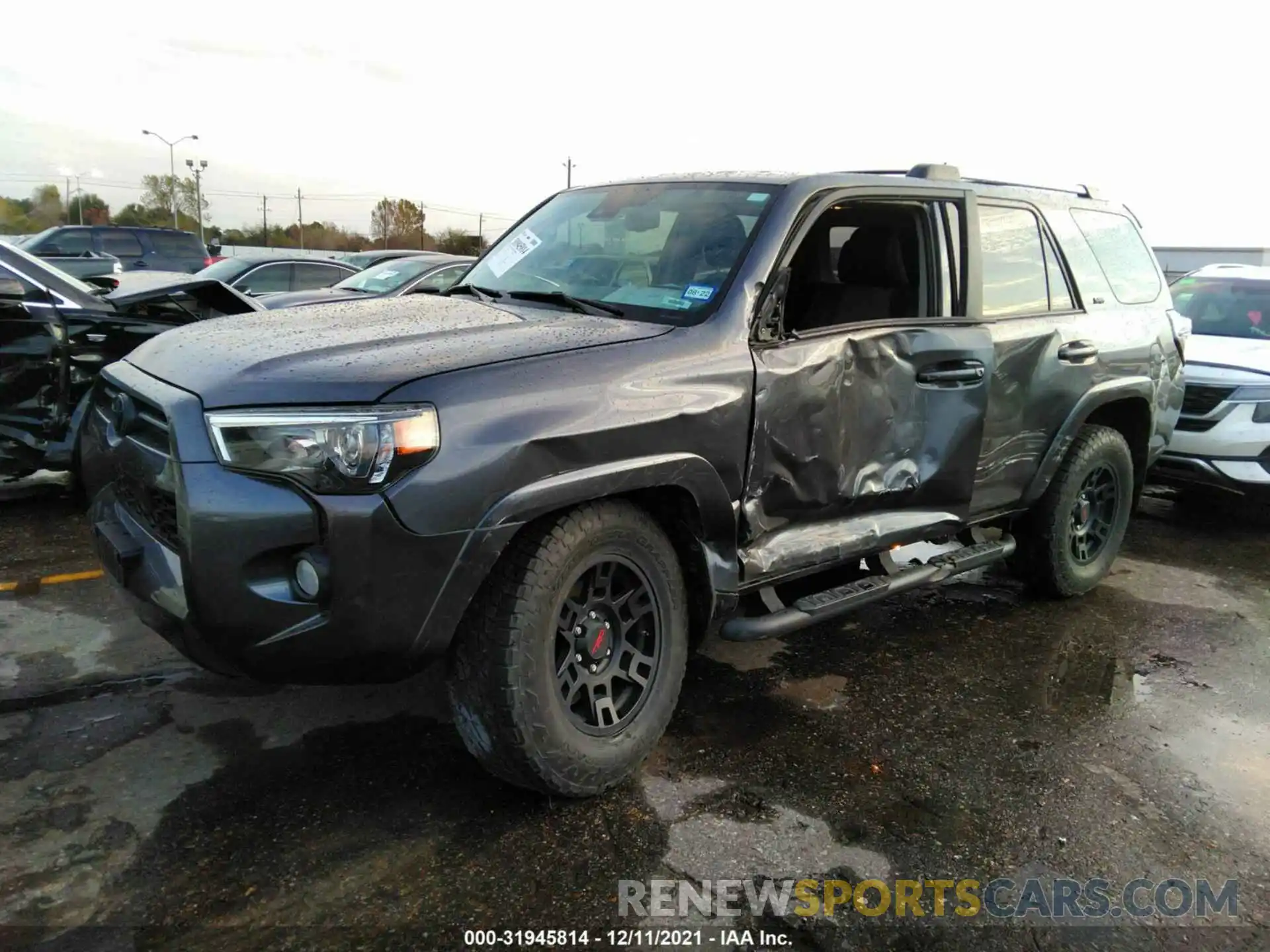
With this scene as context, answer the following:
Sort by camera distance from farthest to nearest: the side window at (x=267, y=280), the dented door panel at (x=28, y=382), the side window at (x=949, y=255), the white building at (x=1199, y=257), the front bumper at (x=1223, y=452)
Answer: the white building at (x=1199, y=257)
the side window at (x=267, y=280)
the front bumper at (x=1223, y=452)
the dented door panel at (x=28, y=382)
the side window at (x=949, y=255)

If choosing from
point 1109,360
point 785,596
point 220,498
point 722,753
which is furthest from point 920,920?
point 1109,360

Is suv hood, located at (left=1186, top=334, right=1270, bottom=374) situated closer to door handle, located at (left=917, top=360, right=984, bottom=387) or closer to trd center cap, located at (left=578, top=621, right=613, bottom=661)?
door handle, located at (left=917, top=360, right=984, bottom=387)

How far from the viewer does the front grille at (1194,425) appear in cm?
630

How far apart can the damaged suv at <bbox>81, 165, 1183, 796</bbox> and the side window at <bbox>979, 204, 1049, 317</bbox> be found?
2cm

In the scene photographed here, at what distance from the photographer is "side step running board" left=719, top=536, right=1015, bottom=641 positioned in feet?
10.6

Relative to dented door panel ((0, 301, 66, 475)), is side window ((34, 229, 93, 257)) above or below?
above

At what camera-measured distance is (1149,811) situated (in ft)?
10.0

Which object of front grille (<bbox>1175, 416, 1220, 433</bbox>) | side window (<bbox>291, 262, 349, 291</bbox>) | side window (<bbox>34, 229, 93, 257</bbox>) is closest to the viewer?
front grille (<bbox>1175, 416, 1220, 433</bbox>)

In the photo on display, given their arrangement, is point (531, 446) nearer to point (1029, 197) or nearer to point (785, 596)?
point (785, 596)

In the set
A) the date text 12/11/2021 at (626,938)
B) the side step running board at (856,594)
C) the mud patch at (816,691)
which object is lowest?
the date text 12/11/2021 at (626,938)

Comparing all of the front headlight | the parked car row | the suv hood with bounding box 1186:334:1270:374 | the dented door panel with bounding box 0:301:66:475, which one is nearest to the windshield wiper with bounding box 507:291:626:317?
the parked car row

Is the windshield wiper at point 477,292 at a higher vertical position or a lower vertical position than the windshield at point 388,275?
higher

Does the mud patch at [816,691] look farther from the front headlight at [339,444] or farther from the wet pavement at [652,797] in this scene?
the front headlight at [339,444]

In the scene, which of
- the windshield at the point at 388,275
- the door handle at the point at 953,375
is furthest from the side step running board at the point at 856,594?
the windshield at the point at 388,275
